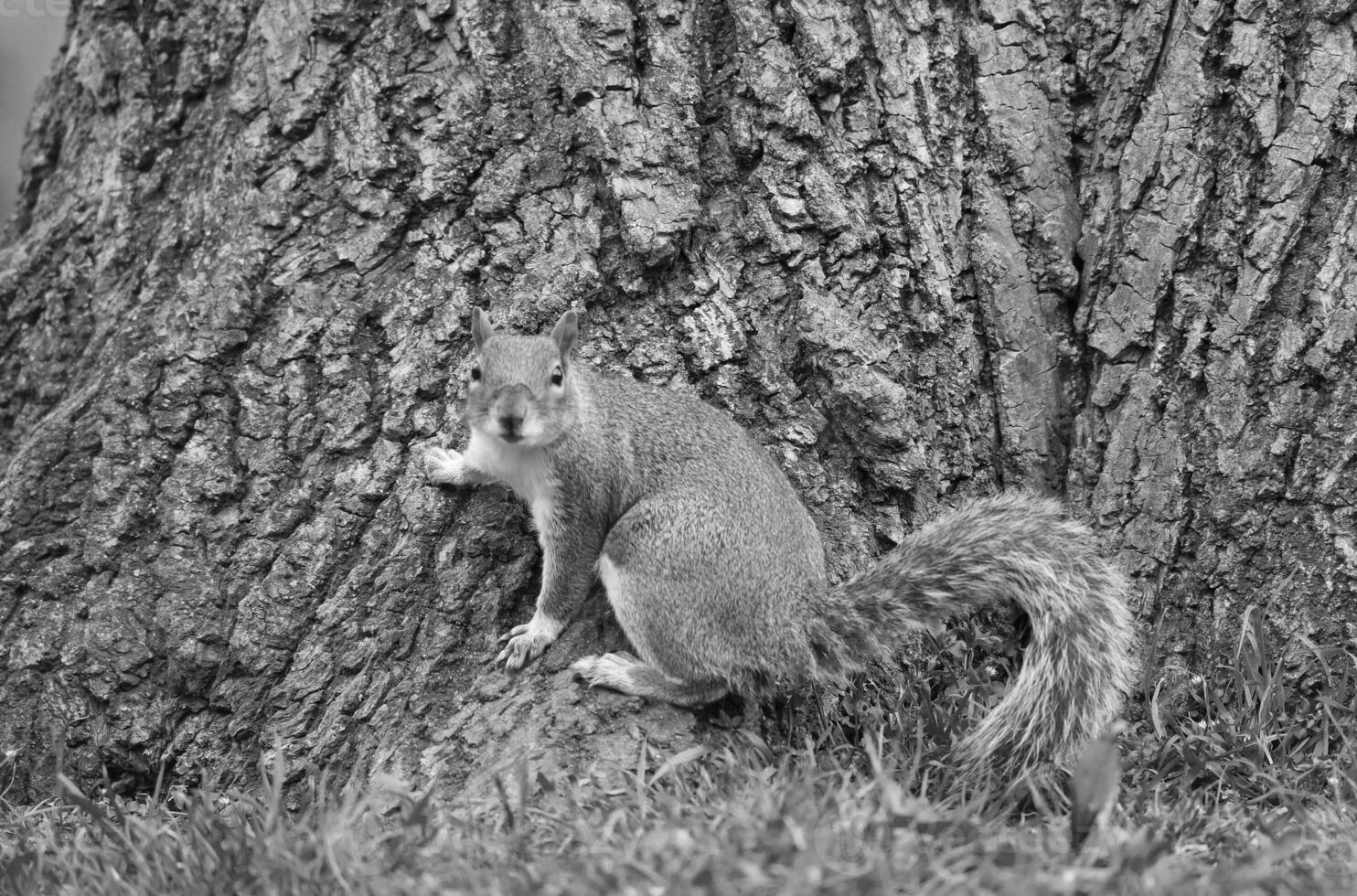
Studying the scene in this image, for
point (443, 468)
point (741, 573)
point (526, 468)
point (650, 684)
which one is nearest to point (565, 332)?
point (526, 468)

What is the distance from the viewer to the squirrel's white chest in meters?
3.32

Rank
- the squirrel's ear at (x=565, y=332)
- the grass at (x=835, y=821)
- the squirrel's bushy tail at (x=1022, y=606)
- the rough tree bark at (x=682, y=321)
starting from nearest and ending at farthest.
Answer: the grass at (x=835, y=821), the squirrel's bushy tail at (x=1022, y=606), the squirrel's ear at (x=565, y=332), the rough tree bark at (x=682, y=321)

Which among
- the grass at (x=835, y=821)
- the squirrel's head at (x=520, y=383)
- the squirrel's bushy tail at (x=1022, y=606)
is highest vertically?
the squirrel's head at (x=520, y=383)

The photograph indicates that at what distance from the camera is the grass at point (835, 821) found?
87.1 inches

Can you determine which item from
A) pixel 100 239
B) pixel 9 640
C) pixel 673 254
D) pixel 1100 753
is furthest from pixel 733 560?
pixel 100 239

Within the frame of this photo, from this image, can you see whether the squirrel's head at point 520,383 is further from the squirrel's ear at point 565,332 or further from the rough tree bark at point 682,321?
the rough tree bark at point 682,321

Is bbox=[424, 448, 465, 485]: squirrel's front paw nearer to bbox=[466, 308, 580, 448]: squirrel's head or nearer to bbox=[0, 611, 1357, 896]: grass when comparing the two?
bbox=[466, 308, 580, 448]: squirrel's head

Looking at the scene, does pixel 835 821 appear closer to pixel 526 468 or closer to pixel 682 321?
pixel 526 468

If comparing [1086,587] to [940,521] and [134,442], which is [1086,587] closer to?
[940,521]

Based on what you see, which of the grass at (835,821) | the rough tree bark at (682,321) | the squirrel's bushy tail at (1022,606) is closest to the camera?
the grass at (835,821)

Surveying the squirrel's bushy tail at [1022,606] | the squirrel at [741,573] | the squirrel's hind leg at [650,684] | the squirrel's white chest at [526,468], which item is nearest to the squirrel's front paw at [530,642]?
the squirrel at [741,573]

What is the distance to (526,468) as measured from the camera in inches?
132

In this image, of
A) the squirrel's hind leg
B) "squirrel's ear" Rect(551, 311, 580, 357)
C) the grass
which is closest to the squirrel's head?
"squirrel's ear" Rect(551, 311, 580, 357)

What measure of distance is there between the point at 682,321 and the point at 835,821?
1556mm
